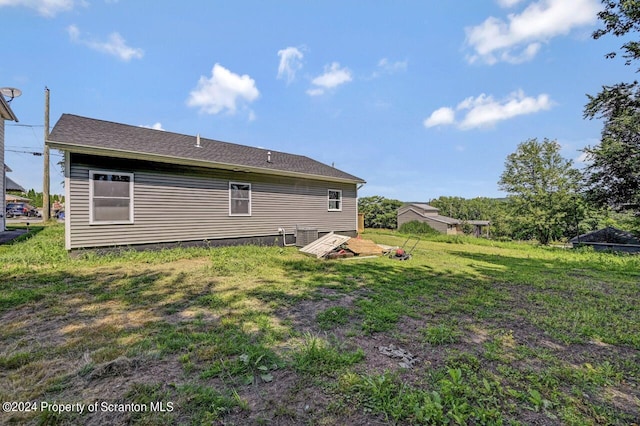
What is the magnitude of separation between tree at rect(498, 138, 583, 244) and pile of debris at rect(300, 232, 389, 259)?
2206 centimetres

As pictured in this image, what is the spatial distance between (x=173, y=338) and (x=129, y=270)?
3.94 m

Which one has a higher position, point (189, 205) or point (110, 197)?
point (110, 197)

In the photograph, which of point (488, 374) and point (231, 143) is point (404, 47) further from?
point (488, 374)

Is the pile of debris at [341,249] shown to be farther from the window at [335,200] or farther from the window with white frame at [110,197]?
the window with white frame at [110,197]

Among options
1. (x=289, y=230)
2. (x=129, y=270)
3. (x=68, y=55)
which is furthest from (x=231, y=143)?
(x=129, y=270)

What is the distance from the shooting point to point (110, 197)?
23.8 ft

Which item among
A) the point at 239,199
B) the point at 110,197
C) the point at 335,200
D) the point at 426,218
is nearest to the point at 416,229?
the point at 335,200

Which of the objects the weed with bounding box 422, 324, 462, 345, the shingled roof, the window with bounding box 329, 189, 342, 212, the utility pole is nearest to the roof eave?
the shingled roof

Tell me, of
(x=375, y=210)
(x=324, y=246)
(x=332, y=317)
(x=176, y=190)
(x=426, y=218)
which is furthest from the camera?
(x=426, y=218)

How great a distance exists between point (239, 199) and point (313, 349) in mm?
8093

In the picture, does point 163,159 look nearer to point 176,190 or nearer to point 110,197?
point 176,190

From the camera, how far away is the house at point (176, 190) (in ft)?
22.6

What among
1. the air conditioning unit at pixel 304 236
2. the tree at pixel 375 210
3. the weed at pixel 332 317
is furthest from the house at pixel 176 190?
the tree at pixel 375 210

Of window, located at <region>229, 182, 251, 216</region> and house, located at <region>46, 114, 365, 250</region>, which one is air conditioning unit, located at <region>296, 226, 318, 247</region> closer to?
house, located at <region>46, 114, 365, 250</region>
